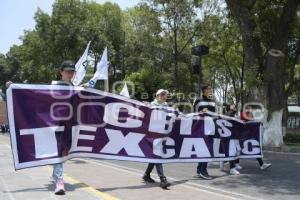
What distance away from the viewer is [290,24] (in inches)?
834

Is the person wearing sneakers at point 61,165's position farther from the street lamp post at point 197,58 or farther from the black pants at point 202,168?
the street lamp post at point 197,58

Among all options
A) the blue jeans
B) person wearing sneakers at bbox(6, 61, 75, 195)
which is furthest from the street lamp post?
the blue jeans

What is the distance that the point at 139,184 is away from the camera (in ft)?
32.3

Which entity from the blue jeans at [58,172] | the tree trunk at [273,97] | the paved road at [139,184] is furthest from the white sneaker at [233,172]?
the tree trunk at [273,97]

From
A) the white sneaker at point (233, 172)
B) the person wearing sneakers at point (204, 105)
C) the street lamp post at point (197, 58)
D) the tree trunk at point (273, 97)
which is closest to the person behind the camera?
the person wearing sneakers at point (204, 105)

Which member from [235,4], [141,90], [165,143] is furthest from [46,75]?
[165,143]

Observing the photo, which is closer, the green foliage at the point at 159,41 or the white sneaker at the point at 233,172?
the white sneaker at the point at 233,172

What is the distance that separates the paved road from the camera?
8125 millimetres

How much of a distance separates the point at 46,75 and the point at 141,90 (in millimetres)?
11349

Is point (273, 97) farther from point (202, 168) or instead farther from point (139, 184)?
point (139, 184)

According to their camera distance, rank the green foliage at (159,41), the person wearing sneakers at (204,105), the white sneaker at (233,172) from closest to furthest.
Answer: the person wearing sneakers at (204,105) → the white sneaker at (233,172) → the green foliage at (159,41)

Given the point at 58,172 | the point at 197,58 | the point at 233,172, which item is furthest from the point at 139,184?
the point at 197,58

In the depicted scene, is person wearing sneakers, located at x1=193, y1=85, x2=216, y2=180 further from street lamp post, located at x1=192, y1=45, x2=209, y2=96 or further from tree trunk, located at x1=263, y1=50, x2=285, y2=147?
tree trunk, located at x1=263, y1=50, x2=285, y2=147

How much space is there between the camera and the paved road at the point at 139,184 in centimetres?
812
